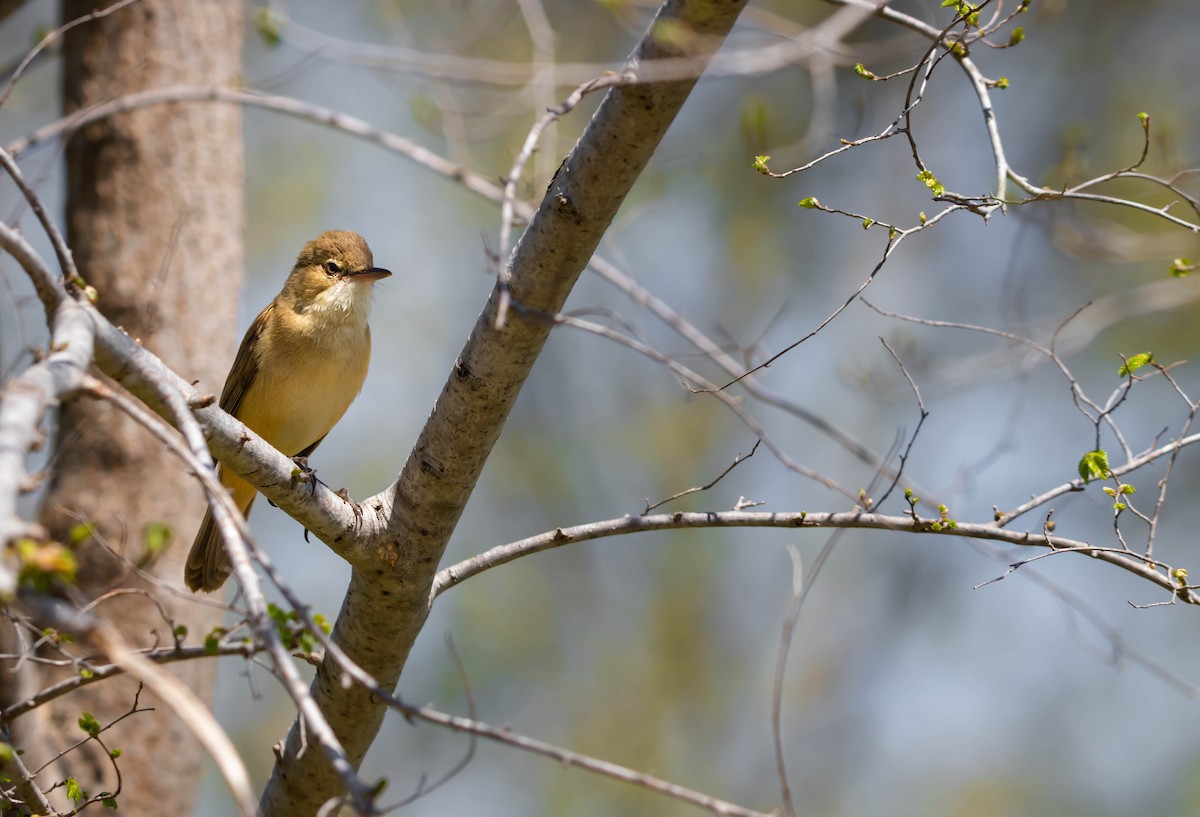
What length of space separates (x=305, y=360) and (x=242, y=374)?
32 cm

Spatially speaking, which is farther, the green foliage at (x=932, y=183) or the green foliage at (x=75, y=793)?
the green foliage at (x=75, y=793)

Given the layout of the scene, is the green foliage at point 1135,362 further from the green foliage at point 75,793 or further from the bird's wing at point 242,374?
the bird's wing at point 242,374

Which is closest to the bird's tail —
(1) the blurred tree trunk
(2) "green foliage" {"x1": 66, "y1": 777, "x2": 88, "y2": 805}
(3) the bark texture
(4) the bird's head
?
(1) the blurred tree trunk

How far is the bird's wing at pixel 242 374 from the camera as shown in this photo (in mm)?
4805

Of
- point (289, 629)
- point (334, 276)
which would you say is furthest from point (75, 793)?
point (334, 276)

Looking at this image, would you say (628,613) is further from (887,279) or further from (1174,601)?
(1174,601)

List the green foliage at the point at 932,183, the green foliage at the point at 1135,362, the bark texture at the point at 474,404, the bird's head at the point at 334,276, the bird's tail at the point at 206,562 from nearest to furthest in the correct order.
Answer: the bark texture at the point at 474,404, the green foliage at the point at 932,183, the green foliage at the point at 1135,362, the bird's tail at the point at 206,562, the bird's head at the point at 334,276

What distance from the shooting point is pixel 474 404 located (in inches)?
112

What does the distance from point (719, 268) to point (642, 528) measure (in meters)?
10.8

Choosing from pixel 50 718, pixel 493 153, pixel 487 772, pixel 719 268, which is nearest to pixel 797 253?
pixel 719 268

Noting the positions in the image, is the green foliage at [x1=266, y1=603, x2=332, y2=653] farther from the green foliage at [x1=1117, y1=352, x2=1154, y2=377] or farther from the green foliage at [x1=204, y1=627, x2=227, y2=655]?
the green foliage at [x1=1117, y1=352, x2=1154, y2=377]

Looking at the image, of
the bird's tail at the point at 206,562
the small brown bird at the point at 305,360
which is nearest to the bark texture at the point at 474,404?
the bird's tail at the point at 206,562

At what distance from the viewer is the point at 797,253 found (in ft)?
43.4

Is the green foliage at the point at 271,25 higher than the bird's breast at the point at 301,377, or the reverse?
the green foliage at the point at 271,25
